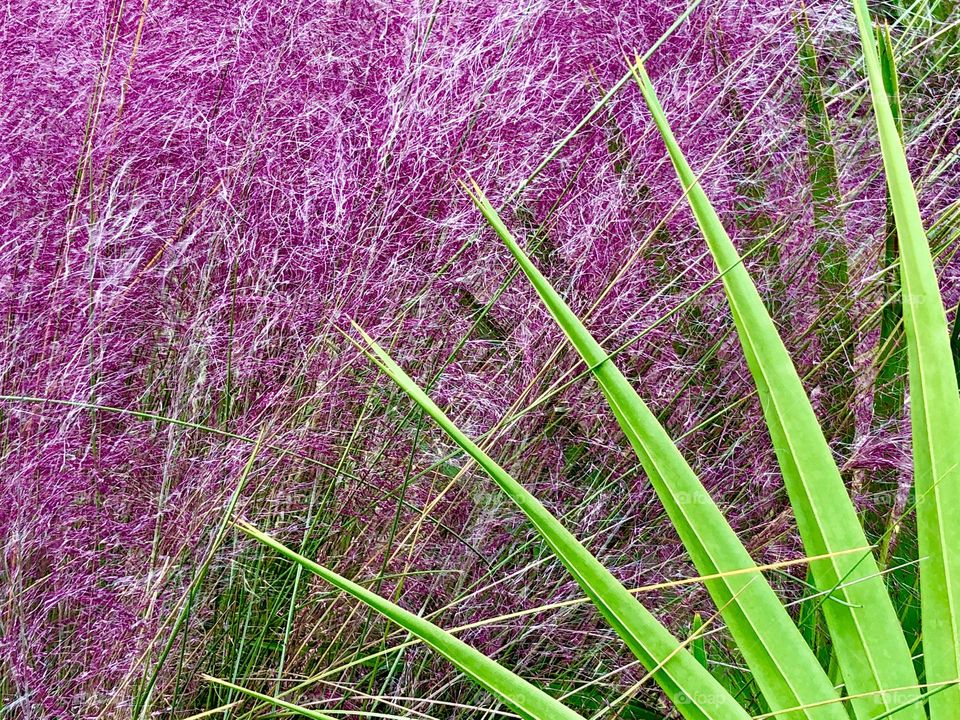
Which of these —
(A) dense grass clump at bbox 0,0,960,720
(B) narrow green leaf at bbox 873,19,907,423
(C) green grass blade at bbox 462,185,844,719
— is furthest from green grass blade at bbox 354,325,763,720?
(B) narrow green leaf at bbox 873,19,907,423

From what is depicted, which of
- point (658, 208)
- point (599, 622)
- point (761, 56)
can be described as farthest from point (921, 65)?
point (599, 622)

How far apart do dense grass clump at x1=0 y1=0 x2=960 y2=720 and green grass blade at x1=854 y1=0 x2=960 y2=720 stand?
30cm

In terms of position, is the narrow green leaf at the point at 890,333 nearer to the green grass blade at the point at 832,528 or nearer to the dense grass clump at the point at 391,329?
the dense grass clump at the point at 391,329

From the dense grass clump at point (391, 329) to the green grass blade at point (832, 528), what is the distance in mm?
293

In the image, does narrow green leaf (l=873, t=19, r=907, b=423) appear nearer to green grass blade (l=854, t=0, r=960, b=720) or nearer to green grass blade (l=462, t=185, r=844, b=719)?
green grass blade (l=854, t=0, r=960, b=720)

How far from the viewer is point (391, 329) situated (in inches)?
37.5

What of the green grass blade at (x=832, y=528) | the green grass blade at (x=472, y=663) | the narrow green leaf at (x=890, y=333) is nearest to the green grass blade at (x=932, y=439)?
the green grass blade at (x=832, y=528)

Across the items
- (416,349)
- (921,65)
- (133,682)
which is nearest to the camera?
(133,682)

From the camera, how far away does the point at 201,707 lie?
0.89m

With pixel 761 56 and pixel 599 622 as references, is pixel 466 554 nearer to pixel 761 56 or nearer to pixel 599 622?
pixel 599 622

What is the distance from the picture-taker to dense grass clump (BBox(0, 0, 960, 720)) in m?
0.89

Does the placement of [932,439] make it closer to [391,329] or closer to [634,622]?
[634,622]

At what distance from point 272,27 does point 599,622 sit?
0.79 metres

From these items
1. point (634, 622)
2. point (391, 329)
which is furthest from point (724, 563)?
point (391, 329)
